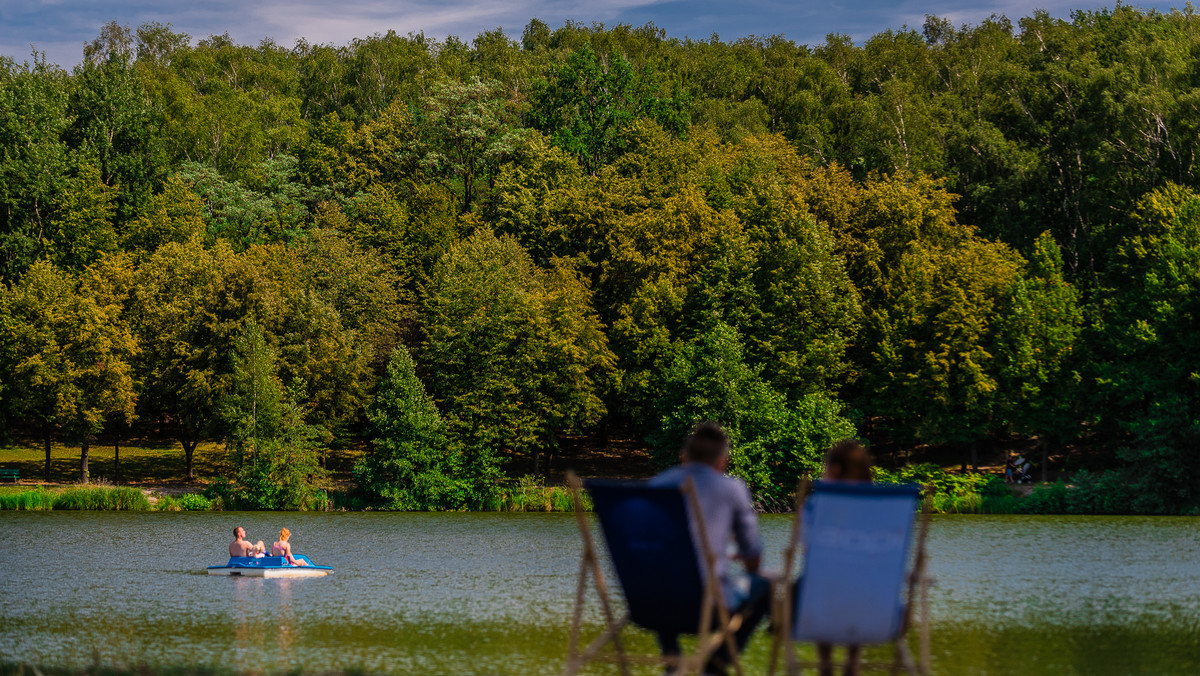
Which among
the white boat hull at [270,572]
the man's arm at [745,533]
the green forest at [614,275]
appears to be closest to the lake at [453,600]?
the white boat hull at [270,572]

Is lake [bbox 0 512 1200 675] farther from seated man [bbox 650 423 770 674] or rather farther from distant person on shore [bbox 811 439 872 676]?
distant person on shore [bbox 811 439 872 676]

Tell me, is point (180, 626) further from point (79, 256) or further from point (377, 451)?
point (79, 256)

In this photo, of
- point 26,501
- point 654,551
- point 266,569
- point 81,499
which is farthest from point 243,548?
point 26,501

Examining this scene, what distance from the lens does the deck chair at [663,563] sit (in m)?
9.22

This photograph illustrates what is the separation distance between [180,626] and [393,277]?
5271 cm

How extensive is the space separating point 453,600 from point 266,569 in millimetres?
7480

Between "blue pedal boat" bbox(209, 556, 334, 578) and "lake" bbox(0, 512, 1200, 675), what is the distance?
18.4 inches

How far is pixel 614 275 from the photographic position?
71.5 meters

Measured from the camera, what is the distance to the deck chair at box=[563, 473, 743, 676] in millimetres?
9219

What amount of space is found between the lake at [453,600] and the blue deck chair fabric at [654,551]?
4226 mm

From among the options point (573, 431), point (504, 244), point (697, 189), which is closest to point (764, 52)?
point (697, 189)

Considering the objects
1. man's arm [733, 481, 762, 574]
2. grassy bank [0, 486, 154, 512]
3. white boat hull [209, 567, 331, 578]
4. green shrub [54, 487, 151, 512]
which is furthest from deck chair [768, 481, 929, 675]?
green shrub [54, 487, 151, 512]

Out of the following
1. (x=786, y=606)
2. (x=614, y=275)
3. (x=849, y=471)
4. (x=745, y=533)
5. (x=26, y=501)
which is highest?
(x=614, y=275)

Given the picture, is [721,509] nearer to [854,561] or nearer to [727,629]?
[727,629]
